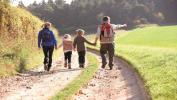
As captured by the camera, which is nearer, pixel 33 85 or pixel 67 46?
pixel 33 85

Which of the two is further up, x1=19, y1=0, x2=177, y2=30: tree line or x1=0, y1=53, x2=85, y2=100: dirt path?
x1=19, y1=0, x2=177, y2=30: tree line

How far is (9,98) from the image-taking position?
13.3m

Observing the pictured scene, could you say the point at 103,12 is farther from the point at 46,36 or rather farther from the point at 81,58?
→ the point at 46,36

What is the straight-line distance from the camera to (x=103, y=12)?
12638cm

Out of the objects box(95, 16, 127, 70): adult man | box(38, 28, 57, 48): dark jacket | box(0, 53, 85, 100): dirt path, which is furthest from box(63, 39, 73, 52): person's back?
box(95, 16, 127, 70): adult man

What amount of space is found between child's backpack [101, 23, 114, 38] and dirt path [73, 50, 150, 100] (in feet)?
4.86

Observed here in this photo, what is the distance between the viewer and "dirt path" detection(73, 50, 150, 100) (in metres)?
13.3

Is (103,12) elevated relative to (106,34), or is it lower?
elevated

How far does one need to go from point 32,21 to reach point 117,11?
9653 centimetres

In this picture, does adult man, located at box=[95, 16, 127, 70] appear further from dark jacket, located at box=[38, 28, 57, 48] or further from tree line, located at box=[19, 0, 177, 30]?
tree line, located at box=[19, 0, 177, 30]

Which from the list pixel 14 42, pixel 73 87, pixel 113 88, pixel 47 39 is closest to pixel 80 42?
pixel 47 39

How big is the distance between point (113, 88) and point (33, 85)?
2585mm

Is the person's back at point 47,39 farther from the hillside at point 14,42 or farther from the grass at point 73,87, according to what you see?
the grass at point 73,87

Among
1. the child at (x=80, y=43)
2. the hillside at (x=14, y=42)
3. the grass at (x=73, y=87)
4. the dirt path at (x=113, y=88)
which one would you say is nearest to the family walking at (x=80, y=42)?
the child at (x=80, y=43)
